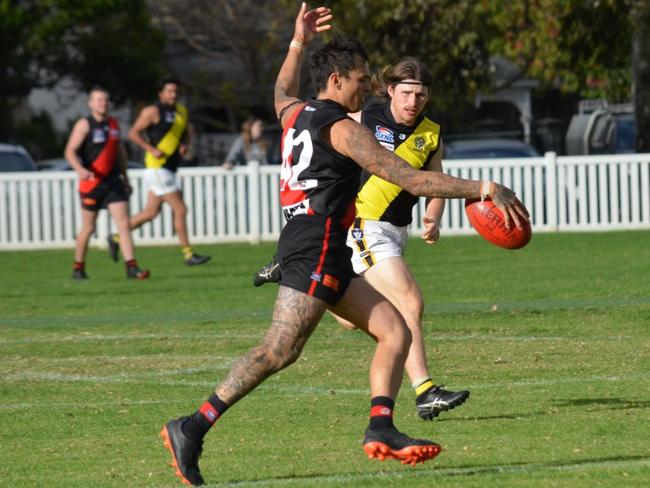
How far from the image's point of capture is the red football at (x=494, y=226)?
7340 millimetres

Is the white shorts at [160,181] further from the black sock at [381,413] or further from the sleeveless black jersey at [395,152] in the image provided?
the black sock at [381,413]

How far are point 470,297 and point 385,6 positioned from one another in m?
15.3

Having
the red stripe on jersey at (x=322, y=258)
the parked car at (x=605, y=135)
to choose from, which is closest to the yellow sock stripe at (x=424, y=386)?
the red stripe on jersey at (x=322, y=258)

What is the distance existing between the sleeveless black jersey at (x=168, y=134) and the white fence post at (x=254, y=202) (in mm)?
4970

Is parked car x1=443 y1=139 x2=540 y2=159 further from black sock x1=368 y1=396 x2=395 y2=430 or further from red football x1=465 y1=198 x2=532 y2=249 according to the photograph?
black sock x1=368 y1=396 x2=395 y2=430

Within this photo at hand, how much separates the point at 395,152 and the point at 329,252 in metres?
2.20

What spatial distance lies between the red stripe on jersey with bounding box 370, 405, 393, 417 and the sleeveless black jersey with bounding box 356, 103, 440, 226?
230 centimetres

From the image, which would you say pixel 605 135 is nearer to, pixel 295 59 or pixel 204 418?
pixel 295 59

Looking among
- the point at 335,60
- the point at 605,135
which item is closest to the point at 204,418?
the point at 335,60

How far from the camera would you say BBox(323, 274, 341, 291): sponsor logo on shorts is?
7.22 metres

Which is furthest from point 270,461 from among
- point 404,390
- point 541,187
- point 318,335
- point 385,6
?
point 385,6

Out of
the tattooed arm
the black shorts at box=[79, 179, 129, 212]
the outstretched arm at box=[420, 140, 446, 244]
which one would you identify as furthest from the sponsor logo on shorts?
the black shorts at box=[79, 179, 129, 212]

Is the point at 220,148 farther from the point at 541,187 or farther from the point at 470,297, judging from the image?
the point at 470,297

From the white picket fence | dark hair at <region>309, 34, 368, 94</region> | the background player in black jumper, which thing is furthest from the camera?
the white picket fence
